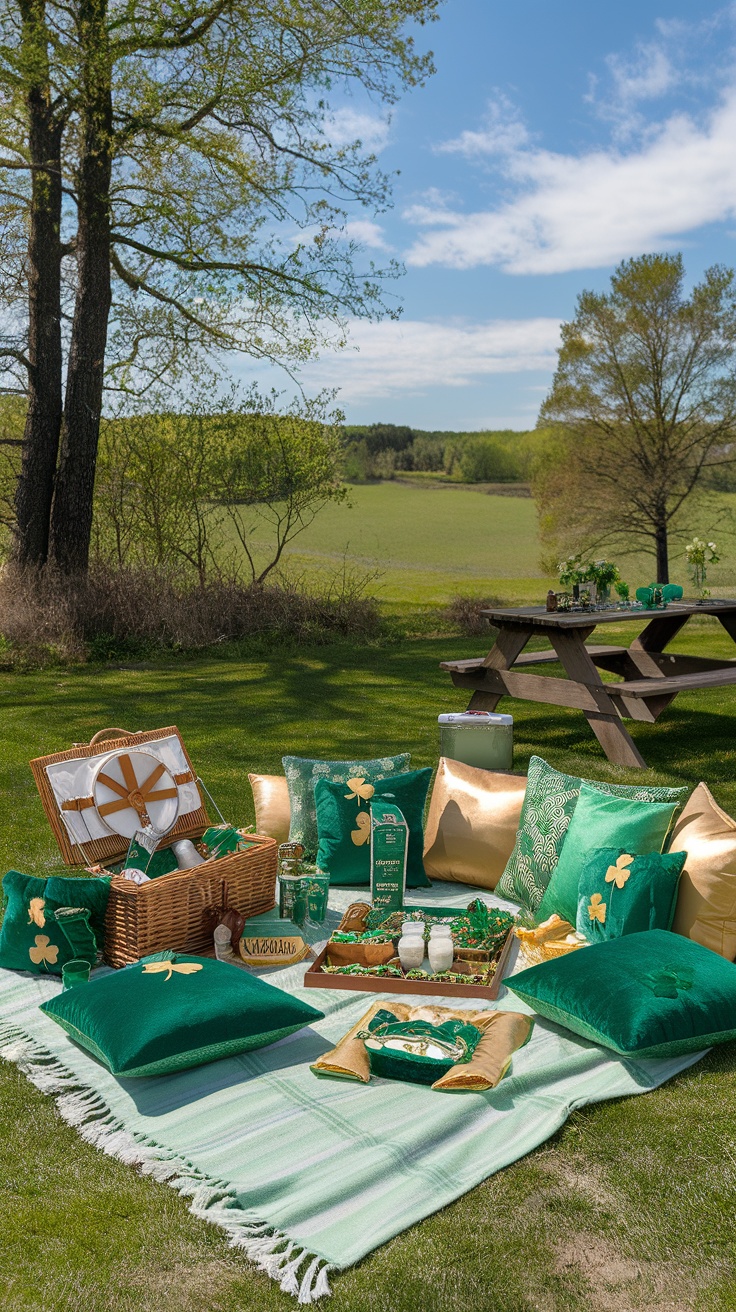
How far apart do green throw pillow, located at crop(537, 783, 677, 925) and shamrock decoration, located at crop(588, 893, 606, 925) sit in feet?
0.45

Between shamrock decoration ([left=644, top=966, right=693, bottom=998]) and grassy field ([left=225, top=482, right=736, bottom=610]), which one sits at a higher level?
grassy field ([left=225, top=482, right=736, bottom=610])

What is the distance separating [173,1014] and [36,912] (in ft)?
2.93

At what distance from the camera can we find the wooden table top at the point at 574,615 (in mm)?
6691

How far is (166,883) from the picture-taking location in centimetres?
358

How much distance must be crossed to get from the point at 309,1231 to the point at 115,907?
159cm

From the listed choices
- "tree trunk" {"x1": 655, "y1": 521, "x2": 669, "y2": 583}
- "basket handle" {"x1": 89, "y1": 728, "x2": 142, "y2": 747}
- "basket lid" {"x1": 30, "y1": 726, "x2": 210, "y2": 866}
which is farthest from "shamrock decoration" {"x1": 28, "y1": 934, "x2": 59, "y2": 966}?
"tree trunk" {"x1": 655, "y1": 521, "x2": 669, "y2": 583}

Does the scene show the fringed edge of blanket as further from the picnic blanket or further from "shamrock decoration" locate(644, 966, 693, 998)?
"shamrock decoration" locate(644, 966, 693, 998)

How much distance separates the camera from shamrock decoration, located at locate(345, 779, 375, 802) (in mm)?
4281

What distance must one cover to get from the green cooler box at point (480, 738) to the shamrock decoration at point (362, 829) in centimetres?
99

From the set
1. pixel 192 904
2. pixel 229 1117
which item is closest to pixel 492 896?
pixel 192 904

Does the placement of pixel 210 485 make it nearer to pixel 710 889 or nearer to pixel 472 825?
pixel 472 825

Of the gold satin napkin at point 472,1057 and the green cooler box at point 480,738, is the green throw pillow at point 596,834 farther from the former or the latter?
the green cooler box at point 480,738

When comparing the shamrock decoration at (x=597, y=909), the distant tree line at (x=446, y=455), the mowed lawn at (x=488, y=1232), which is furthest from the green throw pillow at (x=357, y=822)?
the distant tree line at (x=446, y=455)

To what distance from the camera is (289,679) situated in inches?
381
